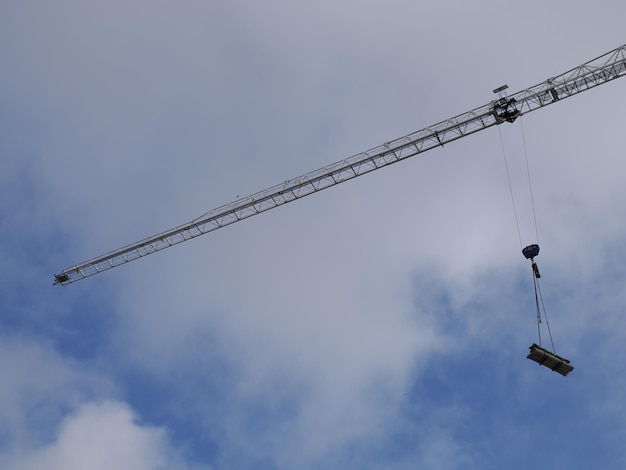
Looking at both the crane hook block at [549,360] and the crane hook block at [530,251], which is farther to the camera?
the crane hook block at [530,251]

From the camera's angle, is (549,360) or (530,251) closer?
(549,360)

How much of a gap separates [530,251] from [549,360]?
59.4 ft

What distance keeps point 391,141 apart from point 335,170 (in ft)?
31.8

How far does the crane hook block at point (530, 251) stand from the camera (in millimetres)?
73375

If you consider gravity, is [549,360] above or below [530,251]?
below

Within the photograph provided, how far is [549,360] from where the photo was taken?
58219 millimetres

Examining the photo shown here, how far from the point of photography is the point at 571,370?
188ft

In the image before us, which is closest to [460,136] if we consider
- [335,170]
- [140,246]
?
[335,170]

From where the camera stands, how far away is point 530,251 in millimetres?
73562

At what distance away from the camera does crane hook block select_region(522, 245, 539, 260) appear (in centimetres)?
7338

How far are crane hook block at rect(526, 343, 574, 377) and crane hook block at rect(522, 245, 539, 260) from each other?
16783mm

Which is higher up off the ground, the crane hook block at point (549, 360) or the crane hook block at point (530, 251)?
the crane hook block at point (530, 251)

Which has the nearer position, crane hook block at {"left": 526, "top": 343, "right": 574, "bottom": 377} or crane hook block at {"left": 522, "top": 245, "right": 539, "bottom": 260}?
crane hook block at {"left": 526, "top": 343, "right": 574, "bottom": 377}

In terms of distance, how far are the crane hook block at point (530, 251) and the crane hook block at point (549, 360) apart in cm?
1678
